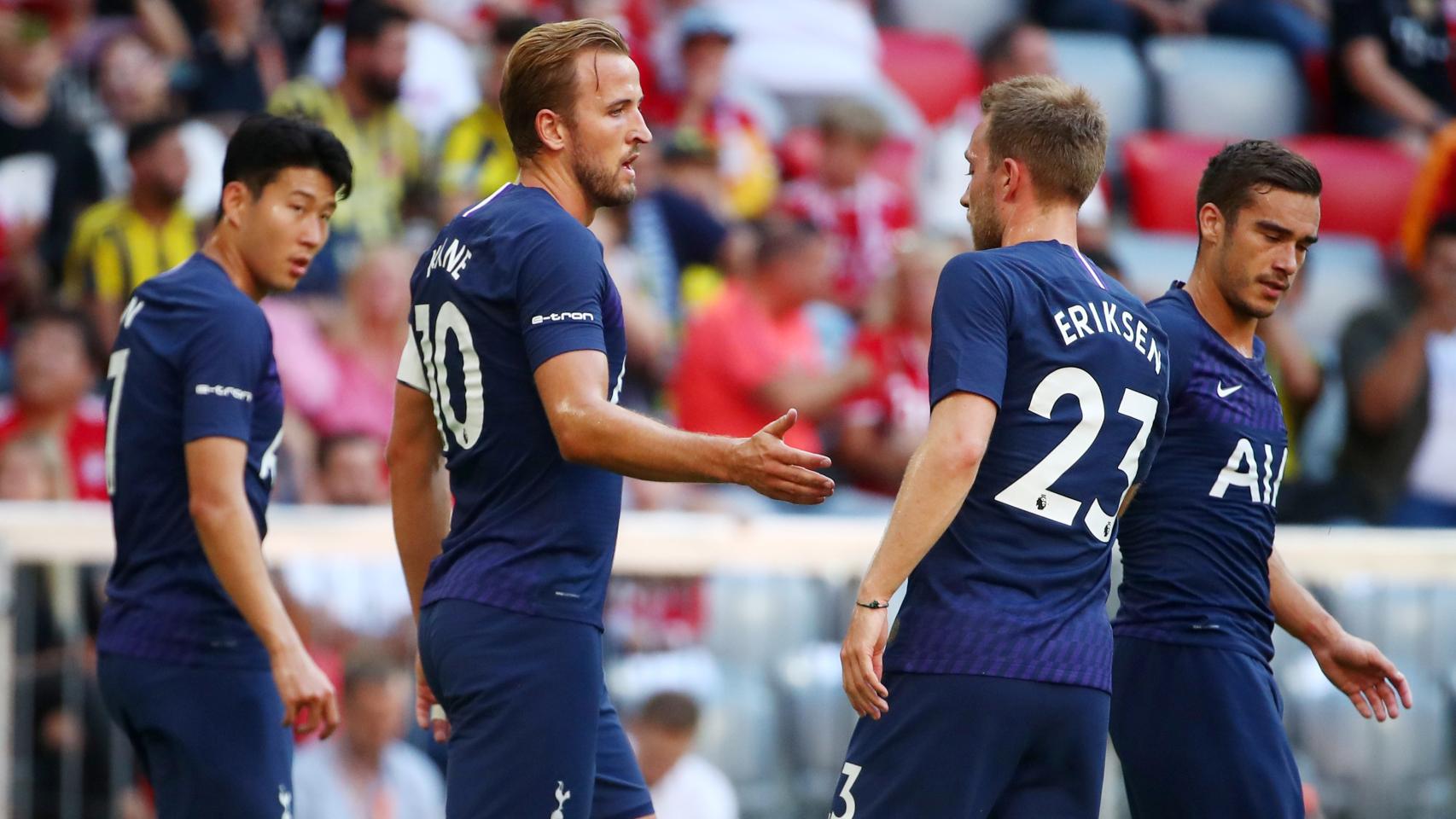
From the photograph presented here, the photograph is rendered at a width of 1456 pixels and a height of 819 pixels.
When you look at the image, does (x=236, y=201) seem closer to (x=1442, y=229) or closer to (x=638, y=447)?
(x=638, y=447)

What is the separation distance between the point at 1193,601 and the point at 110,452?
2975mm

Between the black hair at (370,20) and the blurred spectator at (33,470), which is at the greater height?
the black hair at (370,20)

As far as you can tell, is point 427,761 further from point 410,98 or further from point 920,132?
point 920,132

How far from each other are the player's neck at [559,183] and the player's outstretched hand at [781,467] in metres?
0.91

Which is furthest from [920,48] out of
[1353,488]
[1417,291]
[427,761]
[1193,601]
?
[1193,601]

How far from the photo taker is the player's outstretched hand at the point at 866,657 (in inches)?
157

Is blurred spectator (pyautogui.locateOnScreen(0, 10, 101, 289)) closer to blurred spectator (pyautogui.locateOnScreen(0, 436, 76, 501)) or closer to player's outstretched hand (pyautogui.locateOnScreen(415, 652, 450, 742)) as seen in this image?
blurred spectator (pyautogui.locateOnScreen(0, 436, 76, 501))

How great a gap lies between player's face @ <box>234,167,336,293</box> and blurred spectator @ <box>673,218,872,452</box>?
4.09 m

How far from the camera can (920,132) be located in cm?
1243

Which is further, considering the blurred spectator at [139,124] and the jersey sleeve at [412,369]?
the blurred spectator at [139,124]

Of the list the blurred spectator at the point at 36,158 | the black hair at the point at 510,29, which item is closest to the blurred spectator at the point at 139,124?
the blurred spectator at the point at 36,158

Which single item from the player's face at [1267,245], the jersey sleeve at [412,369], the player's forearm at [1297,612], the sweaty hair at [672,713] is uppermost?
the player's face at [1267,245]

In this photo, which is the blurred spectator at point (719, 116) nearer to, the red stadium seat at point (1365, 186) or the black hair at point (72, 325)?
the black hair at point (72, 325)

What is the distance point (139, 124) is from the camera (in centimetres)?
928
